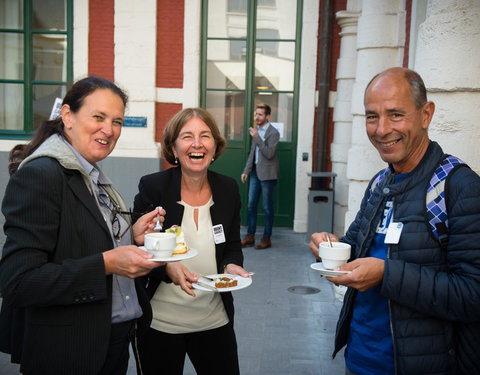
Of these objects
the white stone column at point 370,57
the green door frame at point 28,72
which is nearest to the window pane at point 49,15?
the green door frame at point 28,72

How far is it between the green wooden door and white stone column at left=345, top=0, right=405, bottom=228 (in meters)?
3.19

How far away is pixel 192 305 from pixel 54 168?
1.12 meters

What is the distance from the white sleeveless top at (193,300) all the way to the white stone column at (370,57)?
3470 millimetres

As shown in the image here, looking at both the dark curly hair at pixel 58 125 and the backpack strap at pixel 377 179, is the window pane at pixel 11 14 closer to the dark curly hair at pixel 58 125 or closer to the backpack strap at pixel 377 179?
the dark curly hair at pixel 58 125

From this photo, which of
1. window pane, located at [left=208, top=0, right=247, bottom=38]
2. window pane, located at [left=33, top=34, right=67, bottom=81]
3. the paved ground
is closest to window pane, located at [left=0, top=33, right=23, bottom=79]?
window pane, located at [left=33, top=34, right=67, bottom=81]

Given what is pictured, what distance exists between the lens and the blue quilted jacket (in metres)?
1.76

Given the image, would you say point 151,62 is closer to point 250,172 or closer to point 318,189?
point 250,172

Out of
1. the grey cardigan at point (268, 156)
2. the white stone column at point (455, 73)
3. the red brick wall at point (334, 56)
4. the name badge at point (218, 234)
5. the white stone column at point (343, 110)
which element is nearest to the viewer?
the name badge at point (218, 234)

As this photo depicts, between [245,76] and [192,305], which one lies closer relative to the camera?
[192,305]

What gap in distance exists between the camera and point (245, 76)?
9.29m

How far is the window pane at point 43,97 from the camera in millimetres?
9469

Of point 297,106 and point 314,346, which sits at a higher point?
point 297,106

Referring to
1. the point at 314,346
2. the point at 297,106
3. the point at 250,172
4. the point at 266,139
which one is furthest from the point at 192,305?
the point at 297,106

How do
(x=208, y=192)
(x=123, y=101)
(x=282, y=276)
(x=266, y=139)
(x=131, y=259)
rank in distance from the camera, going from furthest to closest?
1. (x=266, y=139)
2. (x=282, y=276)
3. (x=208, y=192)
4. (x=123, y=101)
5. (x=131, y=259)
